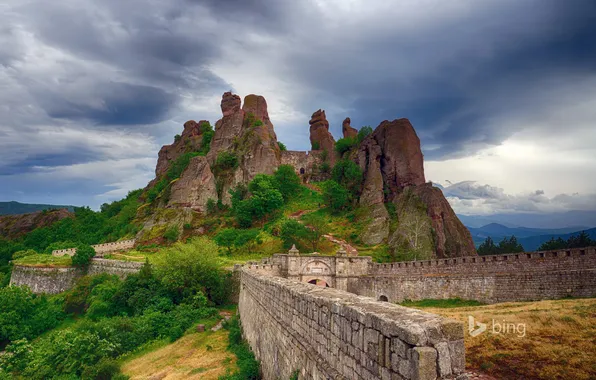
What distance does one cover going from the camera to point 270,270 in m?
33.6

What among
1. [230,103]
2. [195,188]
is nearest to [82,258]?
[195,188]

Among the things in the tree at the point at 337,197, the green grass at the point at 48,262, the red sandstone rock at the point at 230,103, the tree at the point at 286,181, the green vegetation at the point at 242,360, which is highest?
the red sandstone rock at the point at 230,103

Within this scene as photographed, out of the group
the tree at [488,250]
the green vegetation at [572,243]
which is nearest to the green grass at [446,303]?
the green vegetation at [572,243]

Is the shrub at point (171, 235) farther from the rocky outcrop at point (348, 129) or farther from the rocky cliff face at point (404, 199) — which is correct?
the rocky outcrop at point (348, 129)

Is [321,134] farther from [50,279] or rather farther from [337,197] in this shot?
[50,279]

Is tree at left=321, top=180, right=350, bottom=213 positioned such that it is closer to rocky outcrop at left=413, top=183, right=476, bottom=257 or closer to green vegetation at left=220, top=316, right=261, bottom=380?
rocky outcrop at left=413, top=183, right=476, bottom=257

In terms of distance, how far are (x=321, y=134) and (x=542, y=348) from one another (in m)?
73.8

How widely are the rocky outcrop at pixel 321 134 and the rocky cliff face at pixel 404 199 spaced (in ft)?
54.8

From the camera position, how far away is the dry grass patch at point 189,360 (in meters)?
15.2

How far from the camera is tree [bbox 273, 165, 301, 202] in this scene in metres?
65.2

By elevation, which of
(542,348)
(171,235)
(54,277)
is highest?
(171,235)

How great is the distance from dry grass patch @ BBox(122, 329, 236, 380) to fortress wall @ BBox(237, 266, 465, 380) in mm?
6737

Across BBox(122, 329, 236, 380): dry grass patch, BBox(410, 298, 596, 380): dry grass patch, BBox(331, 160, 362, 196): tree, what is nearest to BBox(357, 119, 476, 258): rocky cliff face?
BBox(331, 160, 362, 196): tree

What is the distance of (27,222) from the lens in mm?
77312
